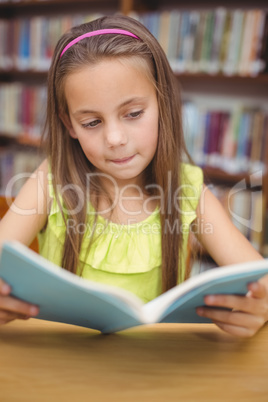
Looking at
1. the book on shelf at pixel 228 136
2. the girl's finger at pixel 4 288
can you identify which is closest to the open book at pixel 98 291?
the girl's finger at pixel 4 288

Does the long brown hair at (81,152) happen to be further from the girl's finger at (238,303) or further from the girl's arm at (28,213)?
the girl's finger at (238,303)

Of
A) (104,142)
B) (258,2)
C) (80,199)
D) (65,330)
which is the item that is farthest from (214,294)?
(258,2)

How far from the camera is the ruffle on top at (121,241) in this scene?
0.96 m

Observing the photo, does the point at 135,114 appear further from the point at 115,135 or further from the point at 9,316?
the point at 9,316

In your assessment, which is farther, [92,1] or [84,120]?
[92,1]

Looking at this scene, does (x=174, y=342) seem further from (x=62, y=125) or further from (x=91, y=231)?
(x=62, y=125)

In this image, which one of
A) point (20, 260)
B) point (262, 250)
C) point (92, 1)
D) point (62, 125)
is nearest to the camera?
point (20, 260)

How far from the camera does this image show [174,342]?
1.89ft

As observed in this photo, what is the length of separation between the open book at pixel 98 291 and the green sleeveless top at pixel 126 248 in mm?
400

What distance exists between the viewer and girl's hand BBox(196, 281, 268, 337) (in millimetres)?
560

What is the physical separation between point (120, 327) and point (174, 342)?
Result: 0.08 m

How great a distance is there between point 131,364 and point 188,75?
1.79m

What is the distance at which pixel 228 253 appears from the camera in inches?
36.0

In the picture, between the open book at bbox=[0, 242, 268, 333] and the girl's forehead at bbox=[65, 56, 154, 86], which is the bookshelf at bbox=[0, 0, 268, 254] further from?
the open book at bbox=[0, 242, 268, 333]
